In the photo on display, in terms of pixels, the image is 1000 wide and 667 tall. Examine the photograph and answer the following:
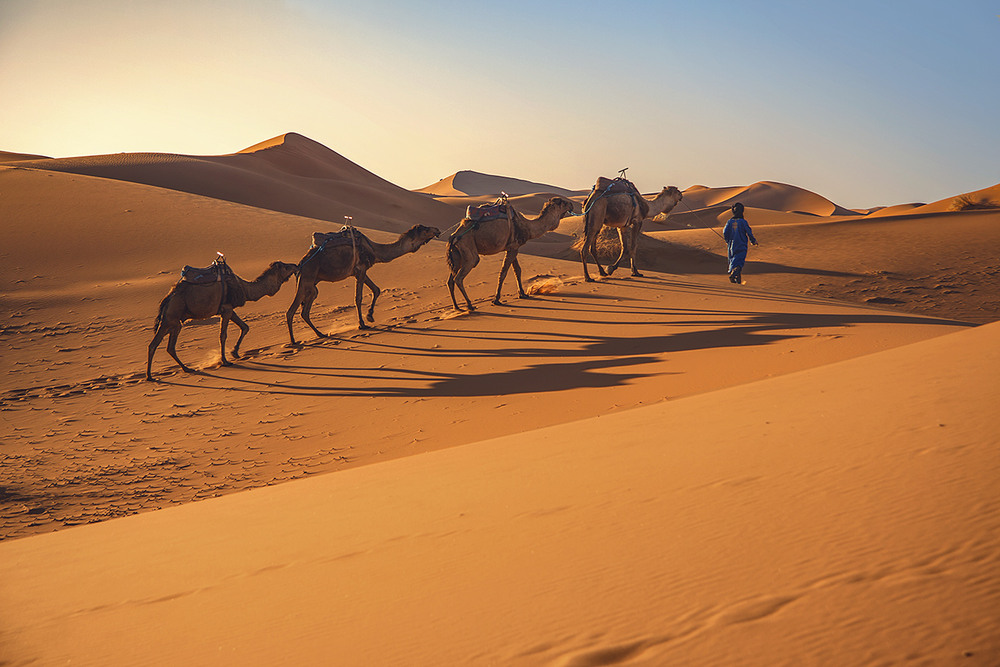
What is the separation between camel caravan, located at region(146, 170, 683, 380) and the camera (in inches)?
493

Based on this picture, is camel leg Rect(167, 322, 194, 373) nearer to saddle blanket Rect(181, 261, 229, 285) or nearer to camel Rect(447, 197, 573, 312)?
saddle blanket Rect(181, 261, 229, 285)

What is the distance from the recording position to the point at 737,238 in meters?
15.9

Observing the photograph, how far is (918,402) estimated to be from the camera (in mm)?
5227

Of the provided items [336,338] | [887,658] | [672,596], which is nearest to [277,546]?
[672,596]

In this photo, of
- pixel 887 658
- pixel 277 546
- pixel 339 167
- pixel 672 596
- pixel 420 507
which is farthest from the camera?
pixel 339 167

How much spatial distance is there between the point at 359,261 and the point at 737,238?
26.4 ft

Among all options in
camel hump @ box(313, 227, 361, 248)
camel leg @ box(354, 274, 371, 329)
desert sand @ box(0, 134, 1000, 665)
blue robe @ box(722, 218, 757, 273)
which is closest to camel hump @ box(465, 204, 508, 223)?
desert sand @ box(0, 134, 1000, 665)

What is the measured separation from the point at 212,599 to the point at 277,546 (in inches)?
29.5

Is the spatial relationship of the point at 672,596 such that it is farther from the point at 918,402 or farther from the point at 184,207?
the point at 184,207

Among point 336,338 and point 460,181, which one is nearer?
point 336,338

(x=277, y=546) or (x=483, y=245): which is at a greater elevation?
(x=483, y=245)

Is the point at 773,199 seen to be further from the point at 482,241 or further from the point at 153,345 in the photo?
the point at 153,345

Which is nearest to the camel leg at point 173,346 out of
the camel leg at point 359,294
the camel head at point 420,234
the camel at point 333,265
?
the camel at point 333,265

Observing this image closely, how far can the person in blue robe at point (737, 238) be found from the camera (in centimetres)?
1546
